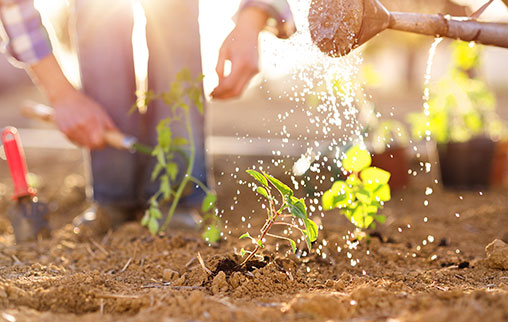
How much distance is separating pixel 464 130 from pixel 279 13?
1545 millimetres

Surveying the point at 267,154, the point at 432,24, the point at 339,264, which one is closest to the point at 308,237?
the point at 339,264

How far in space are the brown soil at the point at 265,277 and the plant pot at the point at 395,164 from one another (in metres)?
Result: 0.48

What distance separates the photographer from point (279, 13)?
184 centimetres

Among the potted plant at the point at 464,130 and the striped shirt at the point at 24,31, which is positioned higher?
Answer: the striped shirt at the point at 24,31

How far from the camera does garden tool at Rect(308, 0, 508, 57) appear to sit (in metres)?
1.44

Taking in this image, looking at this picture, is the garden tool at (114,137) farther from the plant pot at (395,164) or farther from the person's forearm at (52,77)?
the plant pot at (395,164)

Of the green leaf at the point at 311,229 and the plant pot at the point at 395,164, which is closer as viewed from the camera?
the green leaf at the point at 311,229

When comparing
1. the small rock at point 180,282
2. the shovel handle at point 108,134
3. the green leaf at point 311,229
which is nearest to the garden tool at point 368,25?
the green leaf at point 311,229

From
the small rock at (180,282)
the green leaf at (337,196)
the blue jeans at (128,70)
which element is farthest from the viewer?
the blue jeans at (128,70)

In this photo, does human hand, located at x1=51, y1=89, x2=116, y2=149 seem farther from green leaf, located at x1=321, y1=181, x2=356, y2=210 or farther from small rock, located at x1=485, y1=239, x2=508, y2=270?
small rock, located at x1=485, y1=239, x2=508, y2=270

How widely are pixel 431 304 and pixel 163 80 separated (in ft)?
4.85

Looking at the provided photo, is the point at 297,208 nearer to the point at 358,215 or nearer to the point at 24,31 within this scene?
the point at 358,215

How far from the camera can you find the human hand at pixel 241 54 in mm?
1766

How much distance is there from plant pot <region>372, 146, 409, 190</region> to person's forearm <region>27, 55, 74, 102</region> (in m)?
1.50
